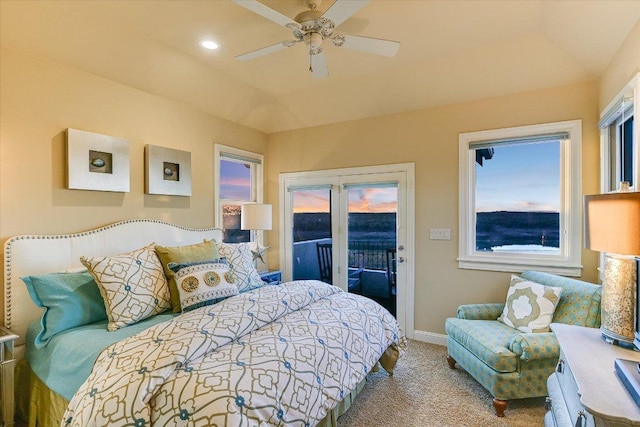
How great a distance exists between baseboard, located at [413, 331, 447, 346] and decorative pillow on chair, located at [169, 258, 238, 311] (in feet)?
7.36

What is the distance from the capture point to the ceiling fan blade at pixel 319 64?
2236 millimetres

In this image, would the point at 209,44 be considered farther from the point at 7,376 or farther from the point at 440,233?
the point at 440,233

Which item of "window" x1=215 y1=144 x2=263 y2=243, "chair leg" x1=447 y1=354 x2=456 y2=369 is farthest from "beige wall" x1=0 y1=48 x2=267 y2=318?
"chair leg" x1=447 y1=354 x2=456 y2=369

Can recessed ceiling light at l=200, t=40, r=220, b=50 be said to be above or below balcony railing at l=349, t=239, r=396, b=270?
above

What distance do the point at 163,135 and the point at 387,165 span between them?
2.46 meters

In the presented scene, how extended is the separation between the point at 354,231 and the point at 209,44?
256 centimetres

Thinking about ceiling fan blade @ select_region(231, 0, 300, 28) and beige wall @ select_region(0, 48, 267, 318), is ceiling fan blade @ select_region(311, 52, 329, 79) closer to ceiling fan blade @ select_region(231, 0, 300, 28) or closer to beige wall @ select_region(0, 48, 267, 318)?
ceiling fan blade @ select_region(231, 0, 300, 28)

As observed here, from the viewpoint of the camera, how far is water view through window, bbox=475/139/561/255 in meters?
3.09

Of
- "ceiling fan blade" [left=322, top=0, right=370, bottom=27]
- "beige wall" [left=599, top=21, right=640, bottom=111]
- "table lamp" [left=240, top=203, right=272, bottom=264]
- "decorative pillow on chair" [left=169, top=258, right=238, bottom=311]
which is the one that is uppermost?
"ceiling fan blade" [left=322, top=0, right=370, bottom=27]

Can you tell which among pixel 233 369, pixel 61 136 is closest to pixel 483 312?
pixel 233 369

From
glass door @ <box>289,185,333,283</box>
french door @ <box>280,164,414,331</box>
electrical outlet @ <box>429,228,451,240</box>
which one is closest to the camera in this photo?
electrical outlet @ <box>429,228,451,240</box>

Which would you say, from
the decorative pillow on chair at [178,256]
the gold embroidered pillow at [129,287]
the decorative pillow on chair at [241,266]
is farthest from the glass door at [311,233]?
the gold embroidered pillow at [129,287]

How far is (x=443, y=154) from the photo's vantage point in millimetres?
3473

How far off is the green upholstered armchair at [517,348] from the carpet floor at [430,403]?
14 centimetres
